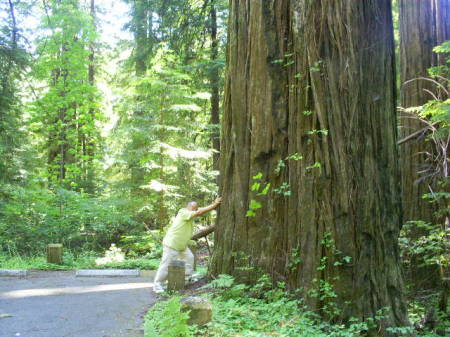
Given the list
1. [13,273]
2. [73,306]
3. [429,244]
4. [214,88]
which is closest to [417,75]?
[429,244]

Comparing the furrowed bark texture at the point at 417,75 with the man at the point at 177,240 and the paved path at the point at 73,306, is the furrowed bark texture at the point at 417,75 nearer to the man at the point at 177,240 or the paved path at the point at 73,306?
the man at the point at 177,240

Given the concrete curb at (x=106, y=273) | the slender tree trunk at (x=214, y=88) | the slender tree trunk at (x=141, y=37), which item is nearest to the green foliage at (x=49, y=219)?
the concrete curb at (x=106, y=273)

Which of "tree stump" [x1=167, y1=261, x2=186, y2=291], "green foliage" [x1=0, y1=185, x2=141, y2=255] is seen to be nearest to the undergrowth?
"tree stump" [x1=167, y1=261, x2=186, y2=291]

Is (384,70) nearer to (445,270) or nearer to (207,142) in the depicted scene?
(445,270)

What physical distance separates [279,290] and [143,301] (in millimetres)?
2647

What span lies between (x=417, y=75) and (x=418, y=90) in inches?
14.4

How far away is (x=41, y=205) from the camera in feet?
48.5

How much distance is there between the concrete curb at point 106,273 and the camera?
11.4 meters

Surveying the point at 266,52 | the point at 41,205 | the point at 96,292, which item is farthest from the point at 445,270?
the point at 41,205

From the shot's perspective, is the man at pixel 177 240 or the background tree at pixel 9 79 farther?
the background tree at pixel 9 79

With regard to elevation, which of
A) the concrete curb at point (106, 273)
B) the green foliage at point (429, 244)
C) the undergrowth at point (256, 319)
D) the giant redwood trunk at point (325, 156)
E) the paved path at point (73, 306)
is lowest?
the concrete curb at point (106, 273)

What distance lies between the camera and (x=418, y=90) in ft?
31.9

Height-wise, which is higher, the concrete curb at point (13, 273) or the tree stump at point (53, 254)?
the tree stump at point (53, 254)

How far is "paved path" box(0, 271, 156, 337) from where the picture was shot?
584cm
